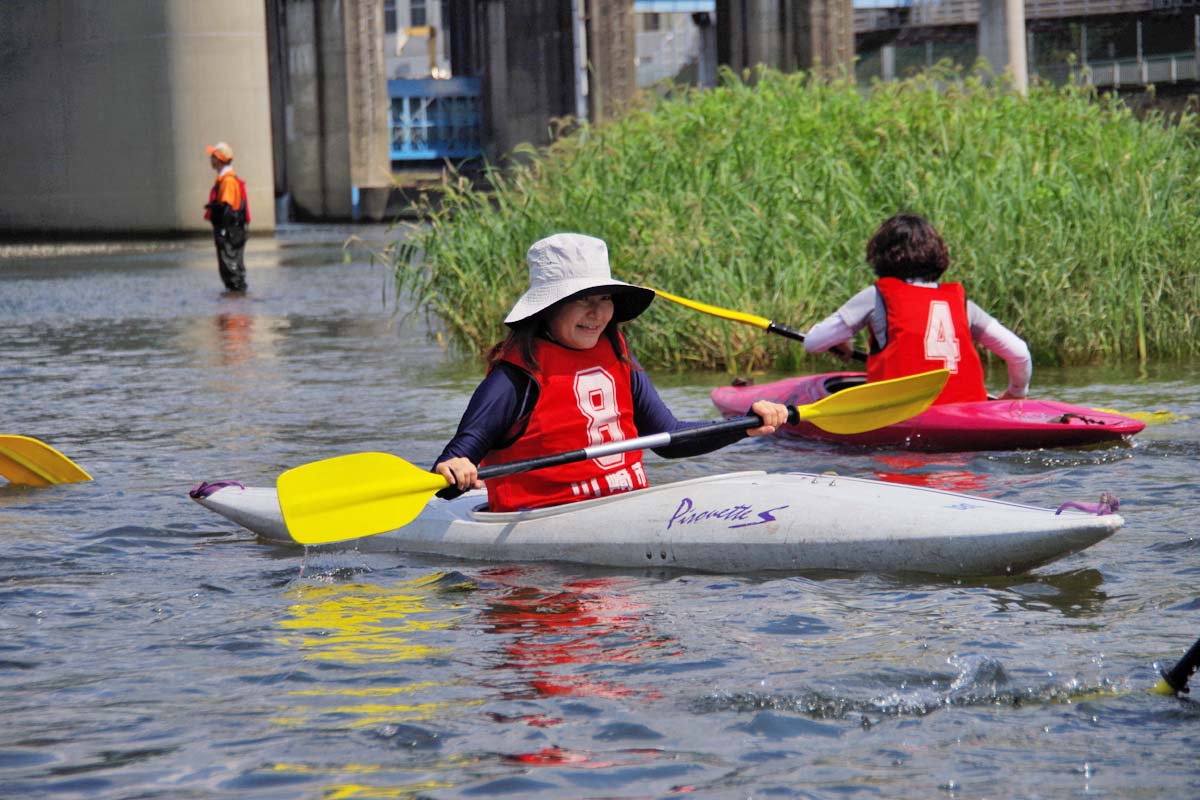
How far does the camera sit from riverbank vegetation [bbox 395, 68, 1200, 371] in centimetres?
950

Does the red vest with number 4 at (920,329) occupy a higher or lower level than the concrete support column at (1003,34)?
lower

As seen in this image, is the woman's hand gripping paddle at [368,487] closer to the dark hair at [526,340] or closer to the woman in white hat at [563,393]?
the woman in white hat at [563,393]

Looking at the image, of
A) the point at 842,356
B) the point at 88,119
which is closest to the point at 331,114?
the point at 88,119

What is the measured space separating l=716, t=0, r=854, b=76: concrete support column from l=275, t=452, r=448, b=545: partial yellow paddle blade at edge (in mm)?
30990

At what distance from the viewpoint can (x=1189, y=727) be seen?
3352mm

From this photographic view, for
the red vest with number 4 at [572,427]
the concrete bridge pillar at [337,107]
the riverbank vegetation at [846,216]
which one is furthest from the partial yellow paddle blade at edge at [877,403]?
the concrete bridge pillar at [337,107]

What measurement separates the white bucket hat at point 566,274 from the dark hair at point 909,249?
7.45 ft

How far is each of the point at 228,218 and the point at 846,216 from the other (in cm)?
865

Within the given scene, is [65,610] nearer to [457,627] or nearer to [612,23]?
[457,627]

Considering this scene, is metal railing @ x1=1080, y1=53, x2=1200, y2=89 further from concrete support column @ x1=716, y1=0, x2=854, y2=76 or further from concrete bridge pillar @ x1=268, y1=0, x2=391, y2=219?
concrete bridge pillar @ x1=268, y1=0, x2=391, y2=219

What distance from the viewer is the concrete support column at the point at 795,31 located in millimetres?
35188

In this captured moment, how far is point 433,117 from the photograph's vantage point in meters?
49.8

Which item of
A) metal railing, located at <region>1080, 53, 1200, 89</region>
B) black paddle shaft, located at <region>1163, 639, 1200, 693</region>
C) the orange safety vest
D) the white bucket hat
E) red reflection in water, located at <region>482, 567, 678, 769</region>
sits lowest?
red reflection in water, located at <region>482, 567, 678, 769</region>

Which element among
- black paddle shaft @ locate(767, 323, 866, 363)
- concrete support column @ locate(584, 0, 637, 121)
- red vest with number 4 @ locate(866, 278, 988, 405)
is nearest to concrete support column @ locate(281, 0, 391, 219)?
concrete support column @ locate(584, 0, 637, 121)
